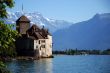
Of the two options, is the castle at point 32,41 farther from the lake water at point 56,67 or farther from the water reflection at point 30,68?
the water reflection at point 30,68

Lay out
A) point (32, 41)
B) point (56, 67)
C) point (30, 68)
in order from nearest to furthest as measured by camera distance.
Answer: point (30, 68) < point (56, 67) < point (32, 41)

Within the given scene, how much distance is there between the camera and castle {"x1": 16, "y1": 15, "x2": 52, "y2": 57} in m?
144

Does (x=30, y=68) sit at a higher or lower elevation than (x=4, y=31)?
lower

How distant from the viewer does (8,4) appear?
16.2 meters

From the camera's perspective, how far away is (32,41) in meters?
145

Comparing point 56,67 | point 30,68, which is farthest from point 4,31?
point 56,67

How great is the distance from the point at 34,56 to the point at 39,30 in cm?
1678

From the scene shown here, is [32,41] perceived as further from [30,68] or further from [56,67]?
[30,68]

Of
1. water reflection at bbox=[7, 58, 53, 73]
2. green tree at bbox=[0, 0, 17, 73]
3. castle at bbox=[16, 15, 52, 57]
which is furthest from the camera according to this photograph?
castle at bbox=[16, 15, 52, 57]

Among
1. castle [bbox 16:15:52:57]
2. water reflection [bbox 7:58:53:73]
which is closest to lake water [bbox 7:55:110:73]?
water reflection [bbox 7:58:53:73]

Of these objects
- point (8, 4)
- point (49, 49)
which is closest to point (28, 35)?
point (49, 49)

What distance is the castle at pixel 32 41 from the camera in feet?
473

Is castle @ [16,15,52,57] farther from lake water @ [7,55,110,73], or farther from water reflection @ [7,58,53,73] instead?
water reflection @ [7,58,53,73]

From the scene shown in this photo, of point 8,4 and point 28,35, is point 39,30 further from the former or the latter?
point 8,4
